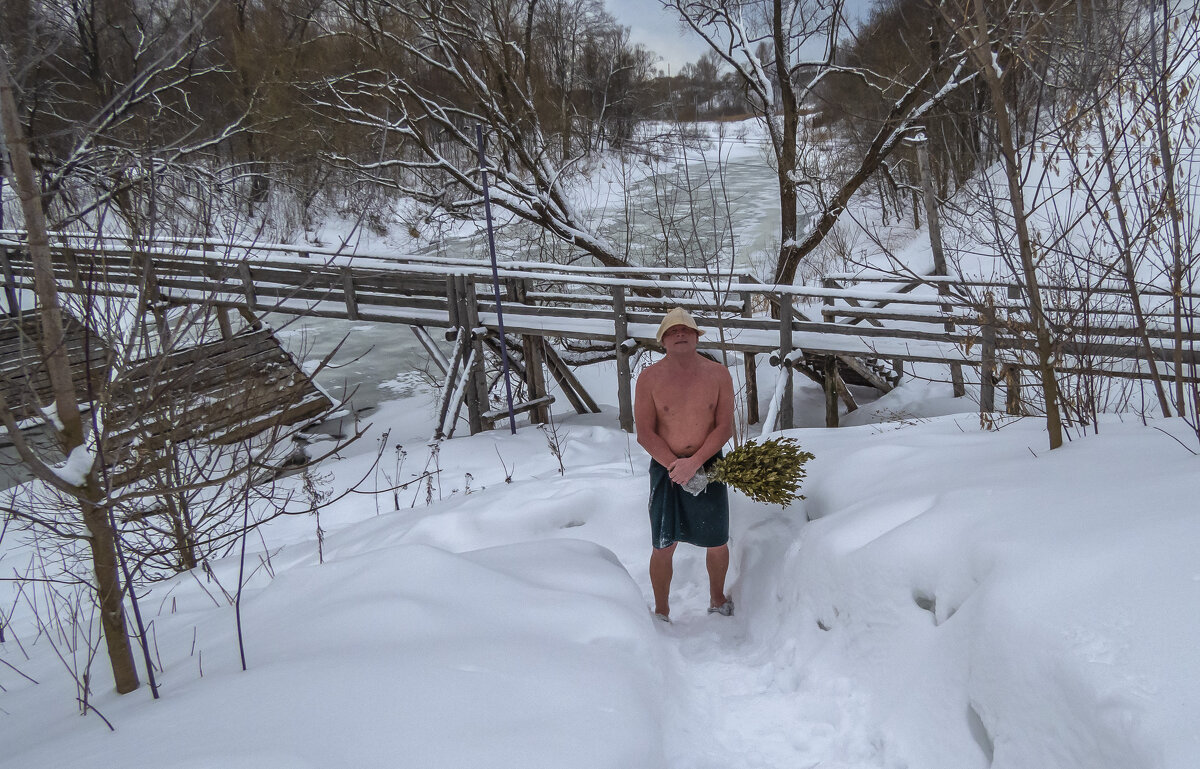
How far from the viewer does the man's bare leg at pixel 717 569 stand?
12.8 ft

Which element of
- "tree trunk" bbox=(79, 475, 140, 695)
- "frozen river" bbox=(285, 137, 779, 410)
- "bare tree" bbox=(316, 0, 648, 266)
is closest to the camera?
"tree trunk" bbox=(79, 475, 140, 695)

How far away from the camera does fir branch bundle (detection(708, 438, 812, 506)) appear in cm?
378

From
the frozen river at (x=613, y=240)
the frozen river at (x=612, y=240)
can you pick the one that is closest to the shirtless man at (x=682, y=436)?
the frozen river at (x=613, y=240)

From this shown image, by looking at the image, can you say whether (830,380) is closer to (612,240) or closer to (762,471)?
(612,240)

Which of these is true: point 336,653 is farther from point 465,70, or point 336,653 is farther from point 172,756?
point 465,70

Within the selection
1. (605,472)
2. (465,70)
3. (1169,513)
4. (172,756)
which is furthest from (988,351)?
(465,70)

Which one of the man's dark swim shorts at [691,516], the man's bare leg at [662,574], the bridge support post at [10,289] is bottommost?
the man's bare leg at [662,574]

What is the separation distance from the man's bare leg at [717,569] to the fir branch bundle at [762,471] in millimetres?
335

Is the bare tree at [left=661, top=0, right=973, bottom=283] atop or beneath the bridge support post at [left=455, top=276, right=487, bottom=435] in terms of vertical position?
atop

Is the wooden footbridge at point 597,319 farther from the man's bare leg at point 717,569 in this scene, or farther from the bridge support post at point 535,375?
the man's bare leg at point 717,569

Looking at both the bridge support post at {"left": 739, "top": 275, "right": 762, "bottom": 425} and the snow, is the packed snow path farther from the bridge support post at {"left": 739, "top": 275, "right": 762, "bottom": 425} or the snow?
the bridge support post at {"left": 739, "top": 275, "right": 762, "bottom": 425}

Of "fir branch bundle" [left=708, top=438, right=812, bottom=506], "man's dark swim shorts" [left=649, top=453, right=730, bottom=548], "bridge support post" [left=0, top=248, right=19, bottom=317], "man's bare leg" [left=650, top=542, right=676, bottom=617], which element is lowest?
"man's bare leg" [left=650, top=542, right=676, bottom=617]

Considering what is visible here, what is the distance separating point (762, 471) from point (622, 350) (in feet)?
18.8

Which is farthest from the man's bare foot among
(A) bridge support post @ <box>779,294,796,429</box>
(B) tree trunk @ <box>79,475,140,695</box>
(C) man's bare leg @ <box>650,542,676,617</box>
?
(A) bridge support post @ <box>779,294,796,429</box>
